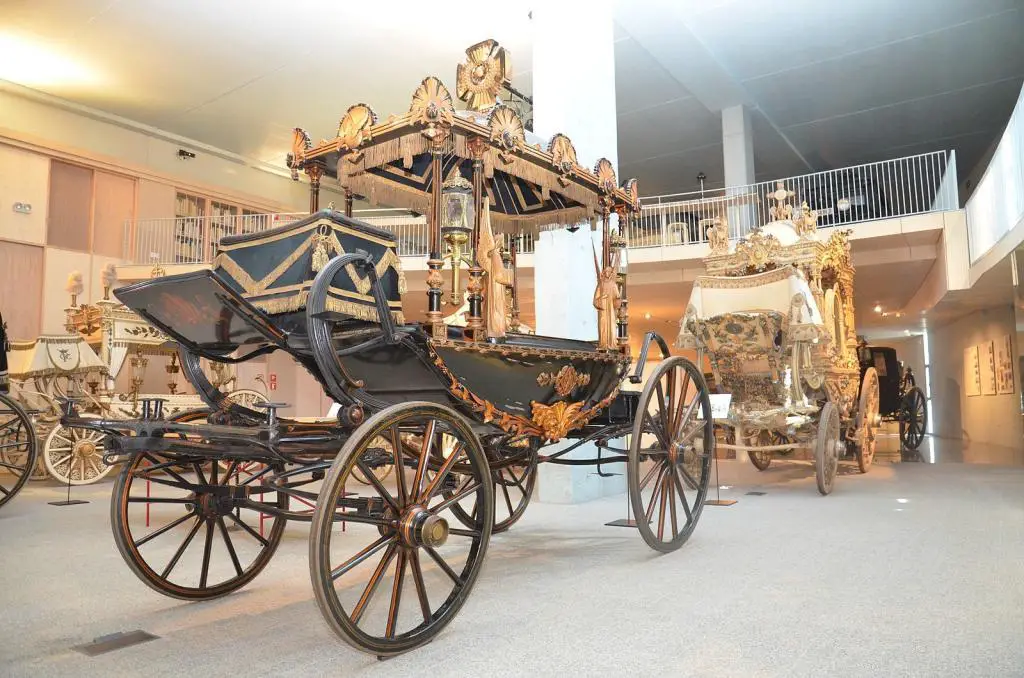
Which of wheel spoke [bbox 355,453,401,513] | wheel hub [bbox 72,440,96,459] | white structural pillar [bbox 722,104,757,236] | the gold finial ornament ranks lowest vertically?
wheel hub [bbox 72,440,96,459]

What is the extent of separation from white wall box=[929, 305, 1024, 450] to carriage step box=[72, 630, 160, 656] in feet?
43.3

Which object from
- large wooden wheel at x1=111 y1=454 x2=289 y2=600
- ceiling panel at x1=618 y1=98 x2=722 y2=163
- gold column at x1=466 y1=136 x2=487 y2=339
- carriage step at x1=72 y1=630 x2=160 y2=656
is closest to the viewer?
carriage step at x1=72 y1=630 x2=160 y2=656

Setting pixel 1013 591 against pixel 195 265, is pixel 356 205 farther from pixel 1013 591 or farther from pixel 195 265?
pixel 1013 591

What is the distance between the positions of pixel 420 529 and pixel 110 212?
1452cm

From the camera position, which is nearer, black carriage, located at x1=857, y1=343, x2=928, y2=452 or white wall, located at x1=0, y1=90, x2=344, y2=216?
black carriage, located at x1=857, y1=343, x2=928, y2=452

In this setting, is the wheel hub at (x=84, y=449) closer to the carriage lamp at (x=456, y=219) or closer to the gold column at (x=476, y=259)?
the carriage lamp at (x=456, y=219)

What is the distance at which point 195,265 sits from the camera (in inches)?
515

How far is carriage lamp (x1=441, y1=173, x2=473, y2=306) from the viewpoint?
3078 mm

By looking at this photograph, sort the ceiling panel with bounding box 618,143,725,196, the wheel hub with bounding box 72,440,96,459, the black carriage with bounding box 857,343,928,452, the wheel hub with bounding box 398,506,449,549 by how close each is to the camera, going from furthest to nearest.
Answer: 1. the ceiling panel with bounding box 618,143,725,196
2. the black carriage with bounding box 857,343,928,452
3. the wheel hub with bounding box 72,440,96,459
4. the wheel hub with bounding box 398,506,449,549

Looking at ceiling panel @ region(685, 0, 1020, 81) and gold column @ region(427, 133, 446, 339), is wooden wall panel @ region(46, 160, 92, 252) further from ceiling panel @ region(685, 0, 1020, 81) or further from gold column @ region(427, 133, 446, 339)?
gold column @ region(427, 133, 446, 339)

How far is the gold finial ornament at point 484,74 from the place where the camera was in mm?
3521

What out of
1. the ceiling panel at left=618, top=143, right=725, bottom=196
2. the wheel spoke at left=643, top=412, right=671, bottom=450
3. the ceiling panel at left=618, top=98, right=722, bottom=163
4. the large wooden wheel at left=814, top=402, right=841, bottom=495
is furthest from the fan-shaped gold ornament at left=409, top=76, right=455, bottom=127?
the ceiling panel at left=618, top=143, right=725, bottom=196

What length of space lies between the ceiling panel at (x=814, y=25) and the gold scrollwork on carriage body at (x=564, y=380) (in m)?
9.31

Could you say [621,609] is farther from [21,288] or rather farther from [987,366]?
[987,366]
